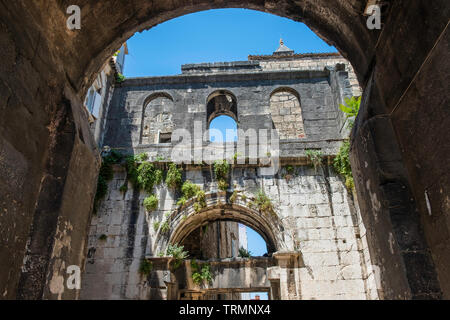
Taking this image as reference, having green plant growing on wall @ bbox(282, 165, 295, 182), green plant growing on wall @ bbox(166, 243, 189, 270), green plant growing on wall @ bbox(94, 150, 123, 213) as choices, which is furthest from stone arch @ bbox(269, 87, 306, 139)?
green plant growing on wall @ bbox(166, 243, 189, 270)

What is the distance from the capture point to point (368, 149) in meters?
3.17

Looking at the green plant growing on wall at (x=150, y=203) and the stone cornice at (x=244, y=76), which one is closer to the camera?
the green plant growing on wall at (x=150, y=203)

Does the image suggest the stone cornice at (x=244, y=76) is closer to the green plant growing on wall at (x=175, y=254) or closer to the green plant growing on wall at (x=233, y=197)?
the green plant growing on wall at (x=233, y=197)

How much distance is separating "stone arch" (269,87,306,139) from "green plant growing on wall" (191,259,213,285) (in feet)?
24.1

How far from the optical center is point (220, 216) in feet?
32.2

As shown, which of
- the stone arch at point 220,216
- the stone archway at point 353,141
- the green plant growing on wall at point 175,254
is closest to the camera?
the stone archway at point 353,141

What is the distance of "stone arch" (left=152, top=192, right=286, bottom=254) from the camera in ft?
28.5

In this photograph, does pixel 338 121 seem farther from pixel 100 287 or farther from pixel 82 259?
pixel 82 259

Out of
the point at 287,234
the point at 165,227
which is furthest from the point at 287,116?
the point at 165,227

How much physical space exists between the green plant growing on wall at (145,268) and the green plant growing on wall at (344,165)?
535cm

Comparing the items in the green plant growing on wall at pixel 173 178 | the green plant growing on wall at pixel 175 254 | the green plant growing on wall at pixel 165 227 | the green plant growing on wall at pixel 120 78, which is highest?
the green plant growing on wall at pixel 120 78

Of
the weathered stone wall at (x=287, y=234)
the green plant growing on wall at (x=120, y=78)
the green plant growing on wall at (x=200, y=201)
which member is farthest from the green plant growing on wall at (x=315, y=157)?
the green plant growing on wall at (x=120, y=78)

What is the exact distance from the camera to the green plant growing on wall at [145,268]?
8.33m

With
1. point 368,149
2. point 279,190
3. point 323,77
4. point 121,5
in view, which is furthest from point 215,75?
point 368,149
